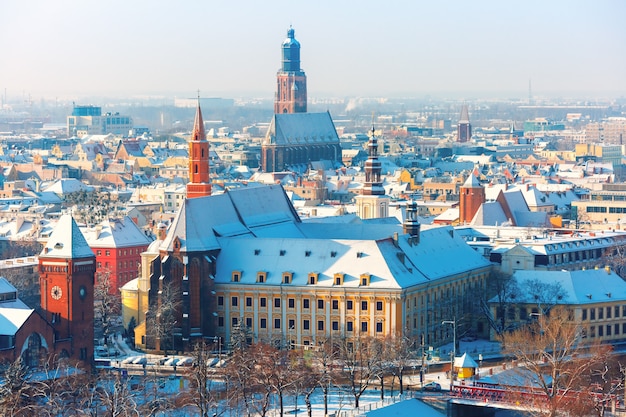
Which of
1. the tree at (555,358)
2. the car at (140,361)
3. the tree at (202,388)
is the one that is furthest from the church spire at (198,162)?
the tree at (202,388)

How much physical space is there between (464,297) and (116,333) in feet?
73.0

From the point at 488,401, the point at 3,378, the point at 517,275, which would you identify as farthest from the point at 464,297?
the point at 3,378

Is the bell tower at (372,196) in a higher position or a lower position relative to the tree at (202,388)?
higher

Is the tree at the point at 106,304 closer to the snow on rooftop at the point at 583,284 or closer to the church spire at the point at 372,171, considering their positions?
the church spire at the point at 372,171

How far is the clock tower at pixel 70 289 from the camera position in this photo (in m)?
105

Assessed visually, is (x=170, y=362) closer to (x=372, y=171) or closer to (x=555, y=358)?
(x=555, y=358)

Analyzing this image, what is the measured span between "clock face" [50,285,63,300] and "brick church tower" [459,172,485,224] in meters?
60.9

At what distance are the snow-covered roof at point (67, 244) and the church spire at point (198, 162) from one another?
22.0 metres

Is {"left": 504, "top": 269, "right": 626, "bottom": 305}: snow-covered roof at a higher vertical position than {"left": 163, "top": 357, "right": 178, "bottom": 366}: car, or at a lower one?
higher

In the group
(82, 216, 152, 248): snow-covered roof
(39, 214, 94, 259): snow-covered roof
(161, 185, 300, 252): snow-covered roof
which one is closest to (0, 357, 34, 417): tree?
(39, 214, 94, 259): snow-covered roof

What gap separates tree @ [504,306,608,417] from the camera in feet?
303

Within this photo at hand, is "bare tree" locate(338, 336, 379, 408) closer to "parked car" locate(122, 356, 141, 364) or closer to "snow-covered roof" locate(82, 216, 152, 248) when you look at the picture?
"parked car" locate(122, 356, 141, 364)

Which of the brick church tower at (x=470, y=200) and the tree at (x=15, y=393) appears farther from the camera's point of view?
the brick church tower at (x=470, y=200)

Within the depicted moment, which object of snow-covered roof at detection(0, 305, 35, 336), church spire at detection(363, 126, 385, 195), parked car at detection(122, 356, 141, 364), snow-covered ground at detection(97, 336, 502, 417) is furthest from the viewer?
church spire at detection(363, 126, 385, 195)
